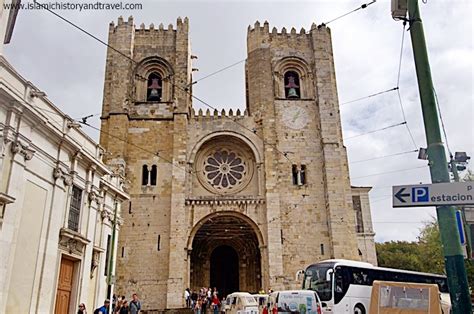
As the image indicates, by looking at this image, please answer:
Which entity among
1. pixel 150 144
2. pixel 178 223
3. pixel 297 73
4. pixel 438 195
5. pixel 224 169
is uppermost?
pixel 297 73

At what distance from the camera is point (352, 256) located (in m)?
21.0

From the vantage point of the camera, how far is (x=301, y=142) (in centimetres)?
2331

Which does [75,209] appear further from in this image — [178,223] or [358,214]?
[358,214]

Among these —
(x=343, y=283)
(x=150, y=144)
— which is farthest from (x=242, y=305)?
(x=150, y=144)

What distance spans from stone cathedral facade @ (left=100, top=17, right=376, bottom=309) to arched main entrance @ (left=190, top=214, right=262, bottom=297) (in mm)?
65

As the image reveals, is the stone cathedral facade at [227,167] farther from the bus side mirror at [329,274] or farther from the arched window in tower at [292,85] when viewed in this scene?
the bus side mirror at [329,274]

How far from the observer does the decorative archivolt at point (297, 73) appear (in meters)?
24.7

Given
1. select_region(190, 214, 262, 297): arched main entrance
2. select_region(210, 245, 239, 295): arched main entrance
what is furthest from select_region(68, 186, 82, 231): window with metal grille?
select_region(210, 245, 239, 295): arched main entrance

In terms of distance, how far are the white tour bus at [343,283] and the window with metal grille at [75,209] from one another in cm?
806

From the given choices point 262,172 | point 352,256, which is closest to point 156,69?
point 262,172

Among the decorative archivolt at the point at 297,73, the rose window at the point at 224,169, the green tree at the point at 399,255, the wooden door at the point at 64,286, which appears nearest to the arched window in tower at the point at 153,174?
the rose window at the point at 224,169

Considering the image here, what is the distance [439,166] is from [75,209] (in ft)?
37.1

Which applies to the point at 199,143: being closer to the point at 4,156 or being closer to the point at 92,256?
the point at 92,256

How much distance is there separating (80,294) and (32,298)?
2481mm
